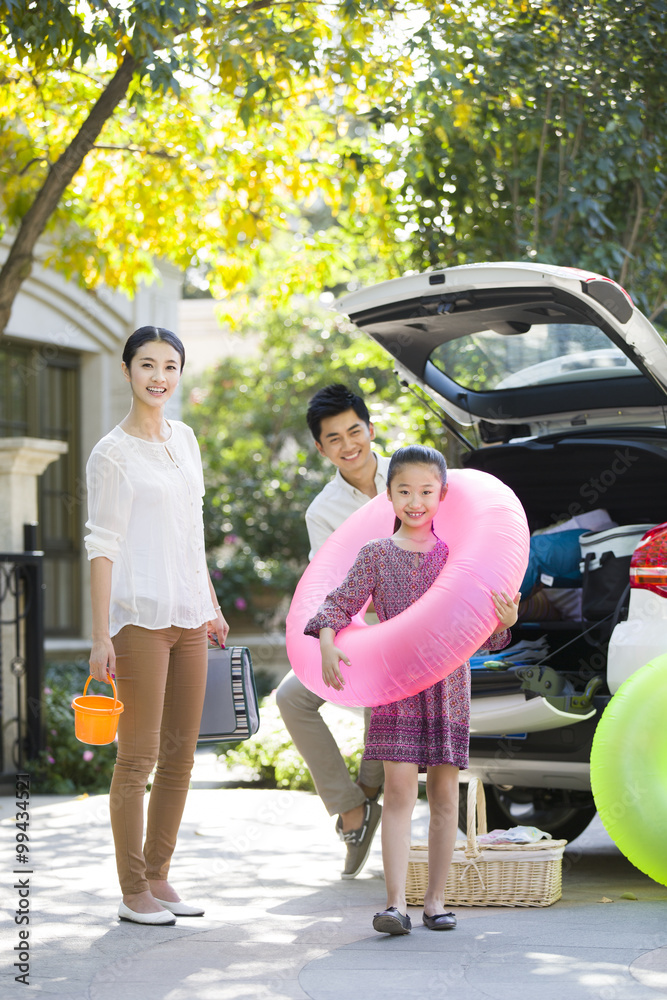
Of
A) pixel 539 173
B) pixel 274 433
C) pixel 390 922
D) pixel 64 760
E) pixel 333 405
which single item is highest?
pixel 539 173

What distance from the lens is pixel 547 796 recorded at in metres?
5.39

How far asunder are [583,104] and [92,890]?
5.32 metres

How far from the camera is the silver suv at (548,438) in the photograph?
4.12 meters

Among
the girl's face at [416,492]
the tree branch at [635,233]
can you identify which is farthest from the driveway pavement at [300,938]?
the tree branch at [635,233]

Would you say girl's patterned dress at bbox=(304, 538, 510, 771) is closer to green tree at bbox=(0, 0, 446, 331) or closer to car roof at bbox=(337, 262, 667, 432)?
car roof at bbox=(337, 262, 667, 432)

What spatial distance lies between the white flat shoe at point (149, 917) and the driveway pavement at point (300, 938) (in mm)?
32

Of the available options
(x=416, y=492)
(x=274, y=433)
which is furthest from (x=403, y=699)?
(x=274, y=433)

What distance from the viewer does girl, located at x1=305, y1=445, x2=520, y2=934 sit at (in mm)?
3654

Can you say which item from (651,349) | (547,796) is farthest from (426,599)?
(547,796)

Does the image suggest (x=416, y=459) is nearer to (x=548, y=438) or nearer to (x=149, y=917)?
(x=548, y=438)

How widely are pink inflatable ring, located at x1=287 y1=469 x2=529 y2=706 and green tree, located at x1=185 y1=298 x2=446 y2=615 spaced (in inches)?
105

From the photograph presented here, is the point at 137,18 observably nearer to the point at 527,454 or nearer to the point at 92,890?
the point at 527,454

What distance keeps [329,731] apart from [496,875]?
952 mm

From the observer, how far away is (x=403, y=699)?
12.0ft
